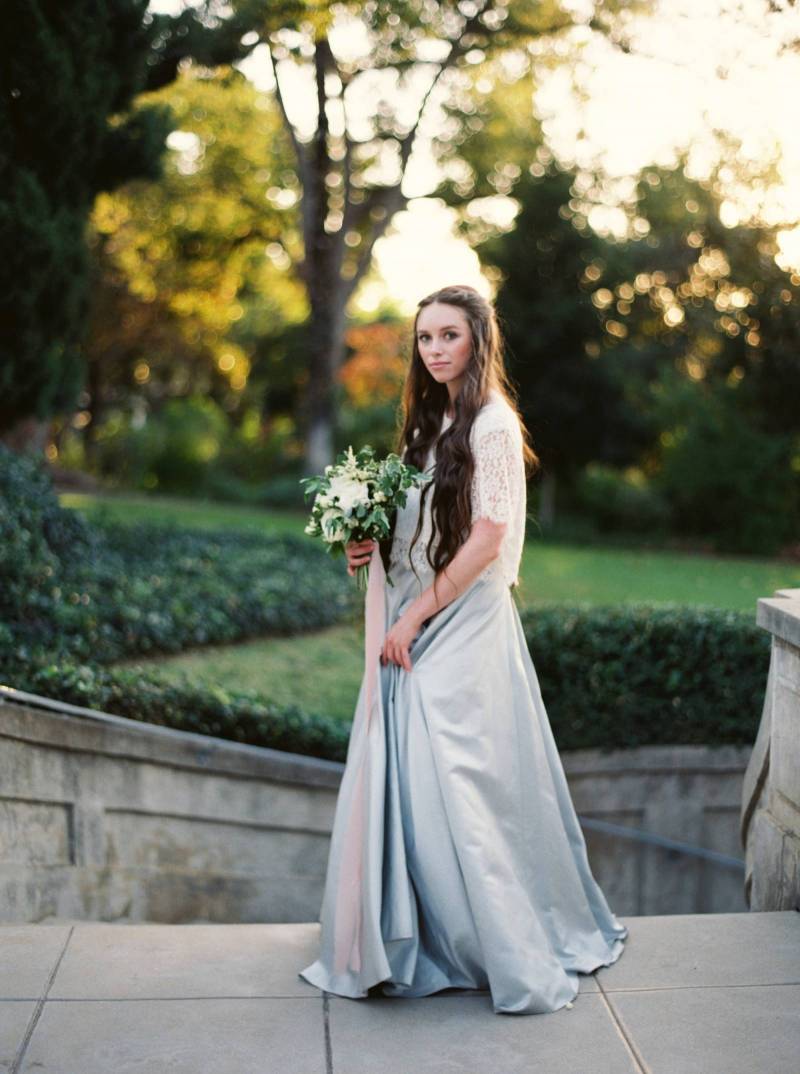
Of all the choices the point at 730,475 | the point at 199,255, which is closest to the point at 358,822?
the point at 730,475

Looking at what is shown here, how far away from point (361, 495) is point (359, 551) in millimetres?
212

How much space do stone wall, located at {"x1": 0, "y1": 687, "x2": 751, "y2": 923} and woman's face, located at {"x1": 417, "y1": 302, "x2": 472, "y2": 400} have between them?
222 centimetres

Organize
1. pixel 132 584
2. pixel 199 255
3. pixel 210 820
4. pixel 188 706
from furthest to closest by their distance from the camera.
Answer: pixel 199 255
pixel 132 584
pixel 188 706
pixel 210 820

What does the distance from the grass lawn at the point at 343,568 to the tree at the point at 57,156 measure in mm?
2773

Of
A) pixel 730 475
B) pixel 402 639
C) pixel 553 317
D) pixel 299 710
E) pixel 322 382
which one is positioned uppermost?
pixel 553 317

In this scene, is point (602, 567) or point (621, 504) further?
point (621, 504)

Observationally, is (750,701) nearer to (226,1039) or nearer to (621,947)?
(621,947)

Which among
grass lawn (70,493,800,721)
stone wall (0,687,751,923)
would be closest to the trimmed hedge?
stone wall (0,687,751,923)

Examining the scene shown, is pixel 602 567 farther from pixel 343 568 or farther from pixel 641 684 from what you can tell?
pixel 641 684

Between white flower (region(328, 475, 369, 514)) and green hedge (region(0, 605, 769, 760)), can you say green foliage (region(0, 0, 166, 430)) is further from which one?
white flower (region(328, 475, 369, 514))

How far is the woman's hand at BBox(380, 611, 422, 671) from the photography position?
3529 millimetres

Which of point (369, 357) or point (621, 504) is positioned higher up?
point (369, 357)

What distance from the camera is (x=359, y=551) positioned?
3539 millimetres

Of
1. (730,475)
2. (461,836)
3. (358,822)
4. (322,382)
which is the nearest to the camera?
(461,836)
